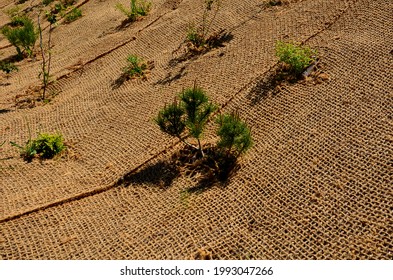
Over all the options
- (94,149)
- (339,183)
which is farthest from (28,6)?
(339,183)

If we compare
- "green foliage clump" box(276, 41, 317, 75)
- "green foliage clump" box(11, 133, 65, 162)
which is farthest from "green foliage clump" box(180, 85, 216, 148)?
"green foliage clump" box(11, 133, 65, 162)

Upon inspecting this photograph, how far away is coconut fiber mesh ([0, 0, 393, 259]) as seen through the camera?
313 cm

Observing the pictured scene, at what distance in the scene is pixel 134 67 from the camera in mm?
5496

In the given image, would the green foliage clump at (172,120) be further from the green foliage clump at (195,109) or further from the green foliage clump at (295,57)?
the green foliage clump at (295,57)

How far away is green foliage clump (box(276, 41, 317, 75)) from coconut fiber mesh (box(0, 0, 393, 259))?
0.57 ft

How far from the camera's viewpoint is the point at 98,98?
5.31 metres

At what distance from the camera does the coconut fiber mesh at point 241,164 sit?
10.3ft

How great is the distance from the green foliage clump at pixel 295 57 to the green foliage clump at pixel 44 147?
2670mm

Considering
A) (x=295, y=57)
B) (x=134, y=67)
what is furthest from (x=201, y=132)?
(x=134, y=67)

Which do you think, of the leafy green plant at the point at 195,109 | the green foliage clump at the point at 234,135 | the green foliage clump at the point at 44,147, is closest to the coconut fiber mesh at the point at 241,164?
the green foliage clump at the point at 44,147

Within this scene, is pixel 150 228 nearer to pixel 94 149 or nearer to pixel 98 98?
pixel 94 149

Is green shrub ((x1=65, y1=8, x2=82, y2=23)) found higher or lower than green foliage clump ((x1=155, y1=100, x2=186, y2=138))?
higher

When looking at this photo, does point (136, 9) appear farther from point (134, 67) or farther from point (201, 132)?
point (201, 132)

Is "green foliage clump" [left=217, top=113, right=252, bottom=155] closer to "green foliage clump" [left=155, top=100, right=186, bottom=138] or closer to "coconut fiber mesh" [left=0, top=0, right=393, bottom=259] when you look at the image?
"coconut fiber mesh" [left=0, top=0, right=393, bottom=259]
